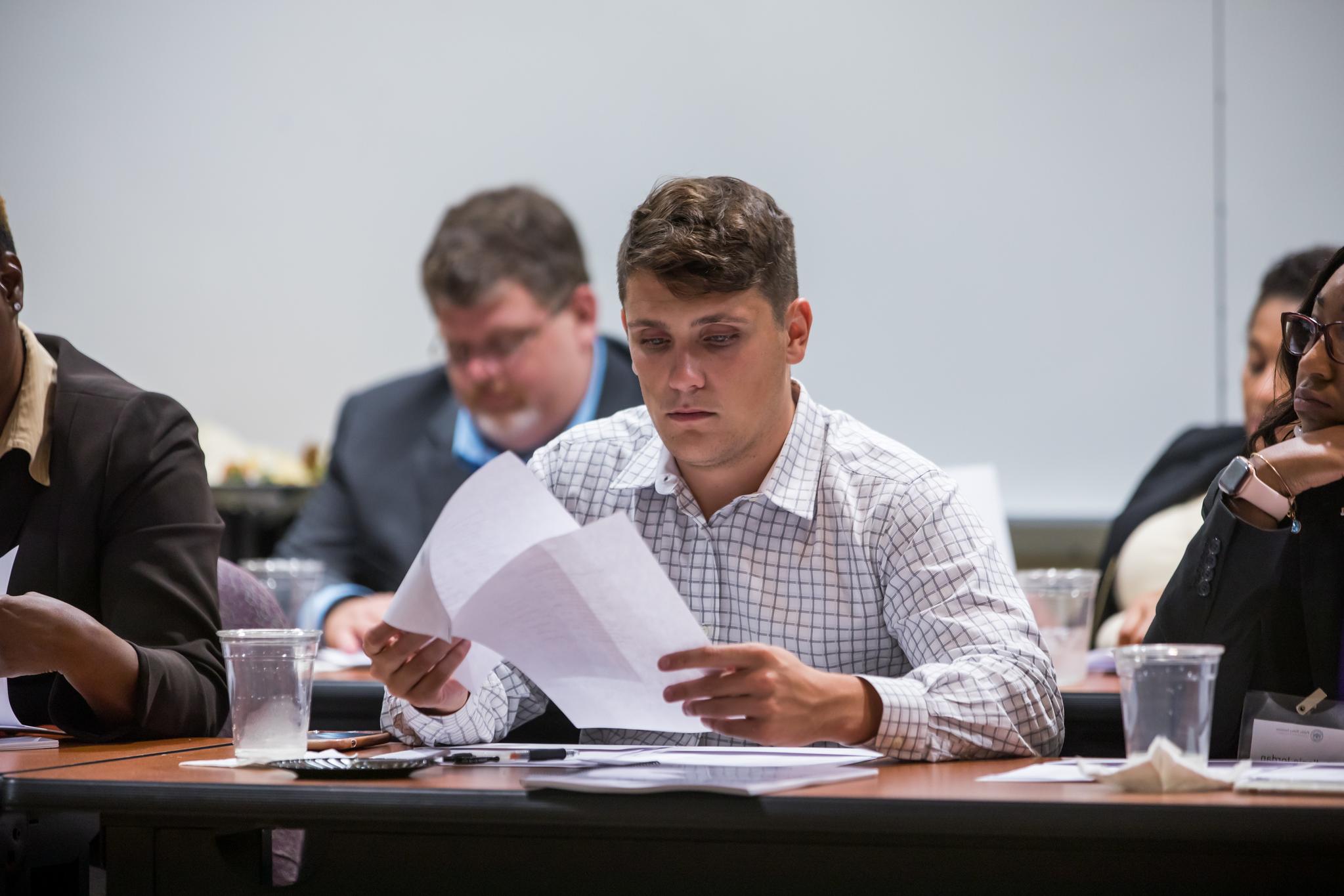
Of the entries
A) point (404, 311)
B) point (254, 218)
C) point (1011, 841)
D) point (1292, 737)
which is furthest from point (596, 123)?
point (1011, 841)

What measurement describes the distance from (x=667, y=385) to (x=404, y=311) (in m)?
3.02

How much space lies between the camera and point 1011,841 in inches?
38.7

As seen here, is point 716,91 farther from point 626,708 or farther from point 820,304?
point 626,708

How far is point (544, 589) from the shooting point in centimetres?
111

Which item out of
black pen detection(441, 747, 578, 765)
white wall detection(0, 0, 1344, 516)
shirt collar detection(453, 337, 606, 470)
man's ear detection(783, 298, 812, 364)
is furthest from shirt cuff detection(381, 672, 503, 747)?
white wall detection(0, 0, 1344, 516)

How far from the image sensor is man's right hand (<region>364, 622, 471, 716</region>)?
1309 millimetres

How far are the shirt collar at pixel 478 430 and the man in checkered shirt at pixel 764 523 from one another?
1.47 metres

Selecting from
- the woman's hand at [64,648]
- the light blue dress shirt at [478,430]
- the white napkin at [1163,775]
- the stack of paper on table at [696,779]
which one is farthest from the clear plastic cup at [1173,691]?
the light blue dress shirt at [478,430]

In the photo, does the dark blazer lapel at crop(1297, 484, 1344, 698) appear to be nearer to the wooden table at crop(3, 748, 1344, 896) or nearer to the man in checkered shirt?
the man in checkered shirt

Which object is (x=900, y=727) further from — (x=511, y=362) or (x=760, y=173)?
(x=760, y=173)

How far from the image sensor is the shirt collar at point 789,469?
5.26 ft

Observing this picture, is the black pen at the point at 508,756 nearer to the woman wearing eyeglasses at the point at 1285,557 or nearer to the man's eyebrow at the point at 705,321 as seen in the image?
the man's eyebrow at the point at 705,321

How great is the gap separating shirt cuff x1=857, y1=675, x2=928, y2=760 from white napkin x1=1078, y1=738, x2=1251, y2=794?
242 mm

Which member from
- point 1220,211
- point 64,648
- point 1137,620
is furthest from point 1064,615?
point 1220,211
